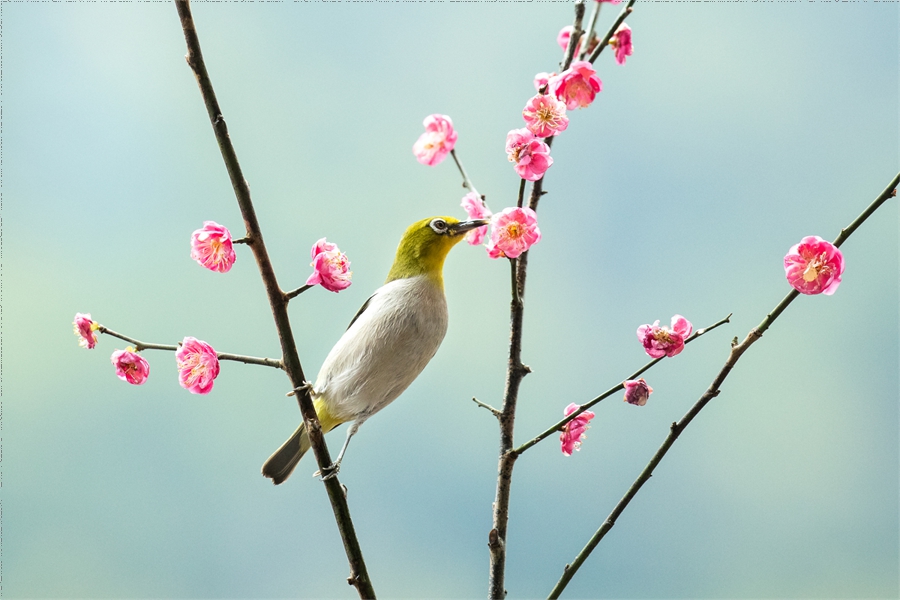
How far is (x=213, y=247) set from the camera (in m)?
1.16

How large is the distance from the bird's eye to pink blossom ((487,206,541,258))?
1.67 ft

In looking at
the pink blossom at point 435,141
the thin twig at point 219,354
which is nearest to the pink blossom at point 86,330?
the thin twig at point 219,354

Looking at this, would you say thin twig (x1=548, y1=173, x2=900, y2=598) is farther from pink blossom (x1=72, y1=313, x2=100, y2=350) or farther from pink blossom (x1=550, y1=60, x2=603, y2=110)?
pink blossom (x1=72, y1=313, x2=100, y2=350)

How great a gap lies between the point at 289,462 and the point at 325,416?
0.18 metres

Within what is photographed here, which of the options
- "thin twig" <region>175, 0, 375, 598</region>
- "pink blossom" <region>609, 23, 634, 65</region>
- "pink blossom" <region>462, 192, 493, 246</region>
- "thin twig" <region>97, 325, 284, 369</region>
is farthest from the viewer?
"pink blossom" <region>609, 23, 634, 65</region>

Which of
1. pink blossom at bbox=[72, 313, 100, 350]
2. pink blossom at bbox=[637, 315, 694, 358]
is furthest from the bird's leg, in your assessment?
pink blossom at bbox=[637, 315, 694, 358]

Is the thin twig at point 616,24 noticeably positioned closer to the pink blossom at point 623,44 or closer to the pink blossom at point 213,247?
the pink blossom at point 623,44

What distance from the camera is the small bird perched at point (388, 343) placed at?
5.01 feet

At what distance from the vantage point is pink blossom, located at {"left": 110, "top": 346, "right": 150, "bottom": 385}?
3.91 ft

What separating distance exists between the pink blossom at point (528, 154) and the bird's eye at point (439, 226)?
0.47m

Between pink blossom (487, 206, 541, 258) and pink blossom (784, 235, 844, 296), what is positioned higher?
pink blossom (487, 206, 541, 258)

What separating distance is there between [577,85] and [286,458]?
1.08 m

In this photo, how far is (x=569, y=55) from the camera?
1.51 meters

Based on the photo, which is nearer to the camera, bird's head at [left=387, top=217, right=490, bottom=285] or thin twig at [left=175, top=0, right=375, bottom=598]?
thin twig at [left=175, top=0, right=375, bottom=598]
